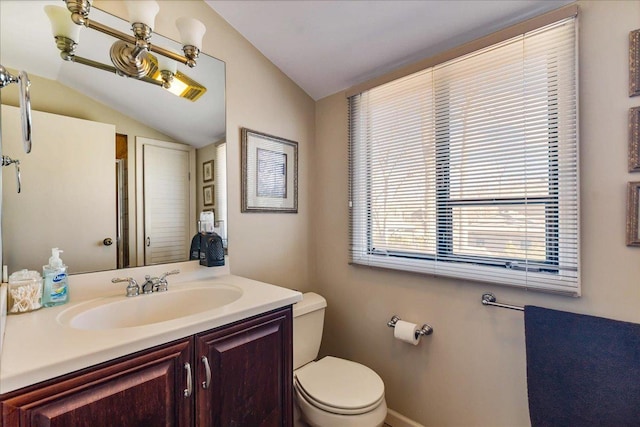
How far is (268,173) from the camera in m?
1.84

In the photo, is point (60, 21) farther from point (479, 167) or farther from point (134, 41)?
point (479, 167)

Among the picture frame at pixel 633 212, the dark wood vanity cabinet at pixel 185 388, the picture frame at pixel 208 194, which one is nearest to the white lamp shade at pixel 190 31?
the picture frame at pixel 208 194

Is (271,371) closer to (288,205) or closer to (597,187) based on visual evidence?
(288,205)

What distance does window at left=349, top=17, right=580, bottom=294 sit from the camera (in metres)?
1.21

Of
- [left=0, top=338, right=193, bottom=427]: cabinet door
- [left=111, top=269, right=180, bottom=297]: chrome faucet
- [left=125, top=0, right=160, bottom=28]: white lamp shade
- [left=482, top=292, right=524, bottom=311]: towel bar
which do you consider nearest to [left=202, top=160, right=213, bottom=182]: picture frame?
[left=111, top=269, right=180, bottom=297]: chrome faucet

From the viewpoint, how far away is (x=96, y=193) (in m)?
1.23

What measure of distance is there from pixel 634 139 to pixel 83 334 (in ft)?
6.16

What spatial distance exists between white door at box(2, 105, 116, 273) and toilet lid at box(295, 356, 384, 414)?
105 cm

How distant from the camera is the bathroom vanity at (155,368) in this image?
2.31 feet

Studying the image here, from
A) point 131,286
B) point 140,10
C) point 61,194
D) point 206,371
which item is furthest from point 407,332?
point 140,10

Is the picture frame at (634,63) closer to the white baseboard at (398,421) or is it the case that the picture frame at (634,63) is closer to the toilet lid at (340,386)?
the toilet lid at (340,386)

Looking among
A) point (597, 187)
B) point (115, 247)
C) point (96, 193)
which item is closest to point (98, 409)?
point (115, 247)

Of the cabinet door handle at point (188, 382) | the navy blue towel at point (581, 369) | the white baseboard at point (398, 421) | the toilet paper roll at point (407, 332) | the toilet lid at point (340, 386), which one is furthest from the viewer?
the white baseboard at point (398, 421)

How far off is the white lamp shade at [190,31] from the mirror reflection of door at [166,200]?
465 millimetres
